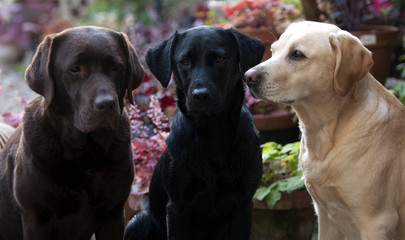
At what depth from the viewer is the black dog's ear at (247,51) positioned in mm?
3082

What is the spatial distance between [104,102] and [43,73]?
370 mm

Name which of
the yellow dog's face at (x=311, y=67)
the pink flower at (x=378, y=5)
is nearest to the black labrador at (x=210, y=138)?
the yellow dog's face at (x=311, y=67)

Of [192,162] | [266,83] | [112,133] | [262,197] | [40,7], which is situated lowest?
[40,7]

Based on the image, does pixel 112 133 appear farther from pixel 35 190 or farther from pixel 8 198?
pixel 8 198

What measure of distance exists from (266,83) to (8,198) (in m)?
1.60

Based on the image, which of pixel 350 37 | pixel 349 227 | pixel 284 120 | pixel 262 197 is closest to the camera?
pixel 350 37

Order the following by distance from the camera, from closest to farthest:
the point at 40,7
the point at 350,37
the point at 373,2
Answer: the point at 350,37 → the point at 373,2 → the point at 40,7

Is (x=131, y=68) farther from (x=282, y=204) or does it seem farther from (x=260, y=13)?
(x=260, y=13)

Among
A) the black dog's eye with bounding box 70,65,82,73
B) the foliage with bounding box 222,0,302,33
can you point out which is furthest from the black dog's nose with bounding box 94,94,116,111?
the foliage with bounding box 222,0,302,33

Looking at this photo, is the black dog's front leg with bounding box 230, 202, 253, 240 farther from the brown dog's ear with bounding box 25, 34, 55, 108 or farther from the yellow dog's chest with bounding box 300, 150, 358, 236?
the brown dog's ear with bounding box 25, 34, 55, 108

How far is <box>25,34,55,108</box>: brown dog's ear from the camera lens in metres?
2.72

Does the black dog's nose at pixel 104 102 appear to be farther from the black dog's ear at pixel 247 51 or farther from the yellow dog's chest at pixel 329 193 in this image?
the yellow dog's chest at pixel 329 193

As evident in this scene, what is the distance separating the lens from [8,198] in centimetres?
308

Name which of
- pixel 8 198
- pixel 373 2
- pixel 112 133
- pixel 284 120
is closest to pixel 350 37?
pixel 112 133
